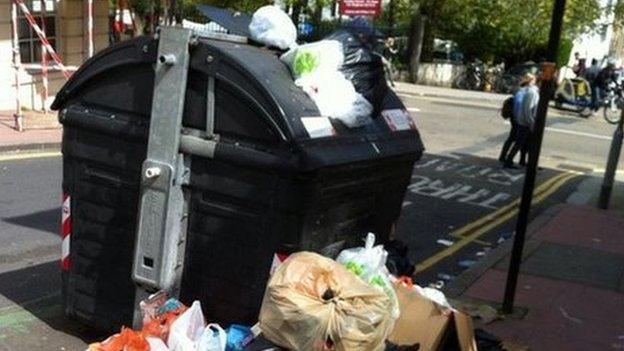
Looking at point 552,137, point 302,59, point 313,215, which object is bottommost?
point 552,137

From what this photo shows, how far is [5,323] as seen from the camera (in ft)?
15.0

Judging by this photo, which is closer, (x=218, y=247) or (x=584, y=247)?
(x=218, y=247)

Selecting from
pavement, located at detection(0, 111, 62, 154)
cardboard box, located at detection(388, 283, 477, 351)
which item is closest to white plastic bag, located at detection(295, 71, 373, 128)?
cardboard box, located at detection(388, 283, 477, 351)

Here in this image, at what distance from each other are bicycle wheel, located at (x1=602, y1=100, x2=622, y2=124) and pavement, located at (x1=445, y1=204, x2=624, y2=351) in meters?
14.9

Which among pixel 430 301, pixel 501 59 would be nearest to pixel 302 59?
pixel 430 301

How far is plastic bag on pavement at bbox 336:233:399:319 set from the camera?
11.8 feet

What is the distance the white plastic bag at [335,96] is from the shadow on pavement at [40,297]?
193 centimetres

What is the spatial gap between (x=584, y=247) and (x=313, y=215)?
4.88m

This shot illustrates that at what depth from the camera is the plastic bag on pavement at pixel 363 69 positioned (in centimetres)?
395

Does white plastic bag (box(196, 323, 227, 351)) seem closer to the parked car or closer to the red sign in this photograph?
the red sign

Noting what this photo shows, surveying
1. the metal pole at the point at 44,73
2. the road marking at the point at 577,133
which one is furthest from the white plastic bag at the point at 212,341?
the road marking at the point at 577,133

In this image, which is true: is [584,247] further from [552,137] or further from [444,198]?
[552,137]

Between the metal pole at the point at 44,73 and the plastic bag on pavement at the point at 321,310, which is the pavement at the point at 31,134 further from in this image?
the plastic bag on pavement at the point at 321,310

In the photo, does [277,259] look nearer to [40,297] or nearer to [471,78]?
[40,297]
